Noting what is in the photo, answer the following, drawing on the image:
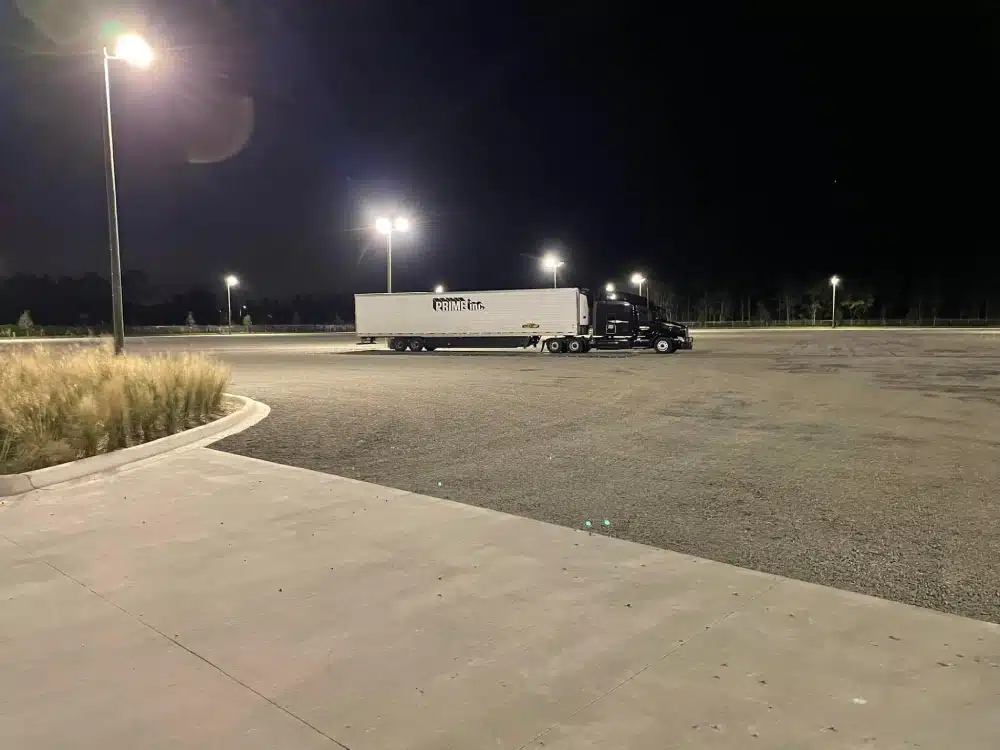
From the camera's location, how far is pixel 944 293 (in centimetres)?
9931

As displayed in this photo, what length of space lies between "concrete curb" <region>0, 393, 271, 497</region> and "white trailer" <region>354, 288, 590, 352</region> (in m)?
21.8

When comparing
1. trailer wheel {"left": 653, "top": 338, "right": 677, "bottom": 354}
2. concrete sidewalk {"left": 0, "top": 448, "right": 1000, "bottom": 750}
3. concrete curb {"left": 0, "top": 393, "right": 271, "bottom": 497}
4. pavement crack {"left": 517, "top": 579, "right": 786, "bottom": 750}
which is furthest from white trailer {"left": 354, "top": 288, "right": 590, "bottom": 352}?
pavement crack {"left": 517, "top": 579, "right": 786, "bottom": 750}

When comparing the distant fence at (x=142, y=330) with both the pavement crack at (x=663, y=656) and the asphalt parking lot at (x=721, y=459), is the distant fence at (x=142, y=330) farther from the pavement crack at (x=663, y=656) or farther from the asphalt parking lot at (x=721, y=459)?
the pavement crack at (x=663, y=656)

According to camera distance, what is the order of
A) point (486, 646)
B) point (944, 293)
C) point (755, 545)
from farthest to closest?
point (944, 293) → point (755, 545) → point (486, 646)

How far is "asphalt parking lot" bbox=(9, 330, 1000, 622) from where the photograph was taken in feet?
16.6

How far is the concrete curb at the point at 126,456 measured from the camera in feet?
22.6

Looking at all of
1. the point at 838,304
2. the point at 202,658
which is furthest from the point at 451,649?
the point at 838,304

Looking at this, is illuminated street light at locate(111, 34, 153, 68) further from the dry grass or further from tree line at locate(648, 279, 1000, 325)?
tree line at locate(648, 279, 1000, 325)

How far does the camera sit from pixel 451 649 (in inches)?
140

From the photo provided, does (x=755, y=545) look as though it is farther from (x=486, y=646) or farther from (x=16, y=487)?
(x=16, y=487)

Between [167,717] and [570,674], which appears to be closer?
[167,717]

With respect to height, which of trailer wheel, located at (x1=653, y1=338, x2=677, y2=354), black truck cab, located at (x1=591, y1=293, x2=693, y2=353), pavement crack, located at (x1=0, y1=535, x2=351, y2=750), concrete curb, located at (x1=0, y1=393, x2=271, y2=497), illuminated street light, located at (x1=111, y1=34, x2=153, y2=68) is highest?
illuminated street light, located at (x1=111, y1=34, x2=153, y2=68)

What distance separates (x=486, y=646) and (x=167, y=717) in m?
1.55

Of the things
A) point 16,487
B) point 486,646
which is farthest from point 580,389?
point 486,646
